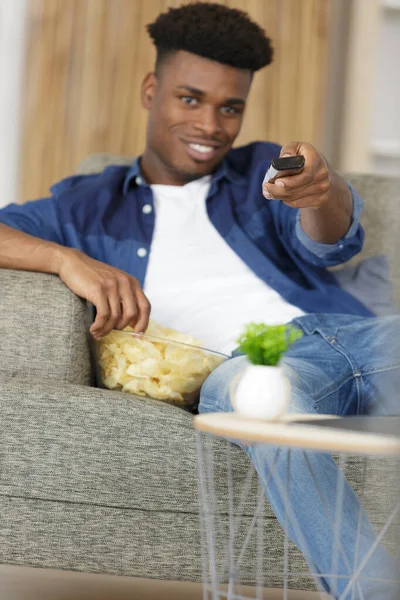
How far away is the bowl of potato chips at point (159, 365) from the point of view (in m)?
1.46

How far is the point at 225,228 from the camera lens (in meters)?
1.83

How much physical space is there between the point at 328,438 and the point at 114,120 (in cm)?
225

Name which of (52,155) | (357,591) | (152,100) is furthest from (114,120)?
(357,591)

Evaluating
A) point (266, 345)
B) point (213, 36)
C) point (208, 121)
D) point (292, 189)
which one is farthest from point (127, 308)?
point (213, 36)

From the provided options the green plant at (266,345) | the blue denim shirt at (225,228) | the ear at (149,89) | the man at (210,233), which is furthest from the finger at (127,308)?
the ear at (149,89)

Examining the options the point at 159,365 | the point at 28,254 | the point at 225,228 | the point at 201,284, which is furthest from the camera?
the point at 225,228

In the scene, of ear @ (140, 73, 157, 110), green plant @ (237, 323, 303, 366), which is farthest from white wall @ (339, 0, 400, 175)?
green plant @ (237, 323, 303, 366)

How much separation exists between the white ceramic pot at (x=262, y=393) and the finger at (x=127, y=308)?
494 millimetres

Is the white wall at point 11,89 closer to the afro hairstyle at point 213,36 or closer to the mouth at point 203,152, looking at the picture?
the afro hairstyle at point 213,36

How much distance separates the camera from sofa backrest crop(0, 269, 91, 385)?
146 cm

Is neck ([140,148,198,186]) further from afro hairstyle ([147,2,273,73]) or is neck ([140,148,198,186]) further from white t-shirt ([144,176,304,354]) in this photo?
afro hairstyle ([147,2,273,73])

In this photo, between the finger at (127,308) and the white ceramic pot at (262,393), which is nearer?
the white ceramic pot at (262,393)

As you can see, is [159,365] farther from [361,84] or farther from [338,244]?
[361,84]

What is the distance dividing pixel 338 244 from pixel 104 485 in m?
0.68
